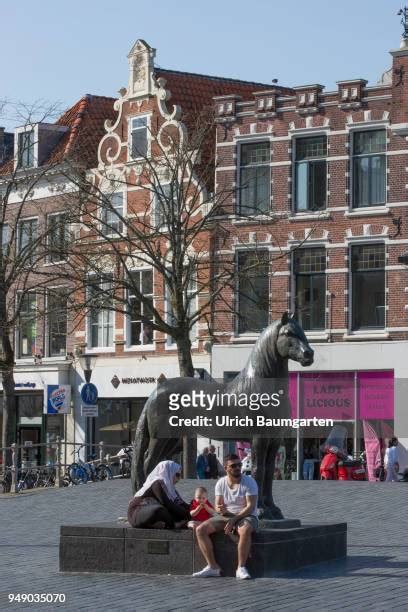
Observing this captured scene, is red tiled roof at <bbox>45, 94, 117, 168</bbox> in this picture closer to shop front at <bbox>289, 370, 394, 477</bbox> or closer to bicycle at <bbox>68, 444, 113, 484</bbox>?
shop front at <bbox>289, 370, 394, 477</bbox>

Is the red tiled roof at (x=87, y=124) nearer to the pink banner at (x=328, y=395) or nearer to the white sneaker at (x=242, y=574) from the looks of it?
the pink banner at (x=328, y=395)

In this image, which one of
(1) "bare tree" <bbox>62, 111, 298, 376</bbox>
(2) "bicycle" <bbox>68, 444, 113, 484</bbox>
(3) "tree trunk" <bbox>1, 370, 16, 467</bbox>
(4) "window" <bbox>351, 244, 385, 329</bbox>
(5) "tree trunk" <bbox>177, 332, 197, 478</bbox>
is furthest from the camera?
(4) "window" <bbox>351, 244, 385, 329</bbox>

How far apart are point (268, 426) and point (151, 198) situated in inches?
1116

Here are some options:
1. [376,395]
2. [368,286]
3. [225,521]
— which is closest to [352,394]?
[376,395]

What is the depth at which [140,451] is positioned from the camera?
61.1 feet

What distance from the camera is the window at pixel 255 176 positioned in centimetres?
4359

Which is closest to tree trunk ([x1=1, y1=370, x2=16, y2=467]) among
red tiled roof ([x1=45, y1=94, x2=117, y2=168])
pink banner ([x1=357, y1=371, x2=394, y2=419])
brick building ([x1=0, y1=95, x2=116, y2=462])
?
brick building ([x1=0, y1=95, x2=116, y2=462])

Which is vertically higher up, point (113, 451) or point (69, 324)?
point (69, 324)

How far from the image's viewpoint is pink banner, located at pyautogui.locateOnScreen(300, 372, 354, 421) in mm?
41562

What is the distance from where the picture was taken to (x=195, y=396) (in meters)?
18.3

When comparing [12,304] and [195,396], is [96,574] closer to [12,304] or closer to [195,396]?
[195,396]

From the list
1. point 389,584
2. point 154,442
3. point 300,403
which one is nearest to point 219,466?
point 300,403

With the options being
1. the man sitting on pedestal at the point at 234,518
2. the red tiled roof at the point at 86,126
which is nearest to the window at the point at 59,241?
the red tiled roof at the point at 86,126

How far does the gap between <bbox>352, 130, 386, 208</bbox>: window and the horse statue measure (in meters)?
23.6
